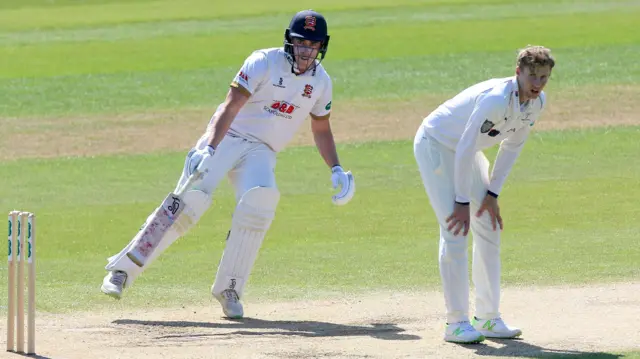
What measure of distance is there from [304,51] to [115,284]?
188cm

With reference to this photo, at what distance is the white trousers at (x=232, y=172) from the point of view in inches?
329

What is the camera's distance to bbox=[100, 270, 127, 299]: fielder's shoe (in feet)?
27.1

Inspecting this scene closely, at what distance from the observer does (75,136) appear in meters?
17.4

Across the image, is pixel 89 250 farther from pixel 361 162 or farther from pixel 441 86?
pixel 441 86

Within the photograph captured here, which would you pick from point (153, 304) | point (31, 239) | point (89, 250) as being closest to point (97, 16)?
point (89, 250)

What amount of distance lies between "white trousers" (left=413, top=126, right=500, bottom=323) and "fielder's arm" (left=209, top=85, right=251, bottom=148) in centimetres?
130

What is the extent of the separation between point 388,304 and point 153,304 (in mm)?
1542

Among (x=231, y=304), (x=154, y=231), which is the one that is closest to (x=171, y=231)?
(x=154, y=231)

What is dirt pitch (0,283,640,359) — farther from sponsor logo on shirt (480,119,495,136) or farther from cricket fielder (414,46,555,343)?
sponsor logo on shirt (480,119,495,136)

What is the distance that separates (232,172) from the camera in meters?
8.70

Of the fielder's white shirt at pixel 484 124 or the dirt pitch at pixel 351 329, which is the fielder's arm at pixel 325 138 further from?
the fielder's white shirt at pixel 484 124

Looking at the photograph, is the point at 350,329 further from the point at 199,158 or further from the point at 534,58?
the point at 534,58

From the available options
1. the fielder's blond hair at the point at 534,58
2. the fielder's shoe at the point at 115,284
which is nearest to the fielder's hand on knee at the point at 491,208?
the fielder's blond hair at the point at 534,58

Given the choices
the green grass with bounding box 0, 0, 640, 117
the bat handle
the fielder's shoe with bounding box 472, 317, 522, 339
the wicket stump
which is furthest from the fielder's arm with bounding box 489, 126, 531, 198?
the green grass with bounding box 0, 0, 640, 117
